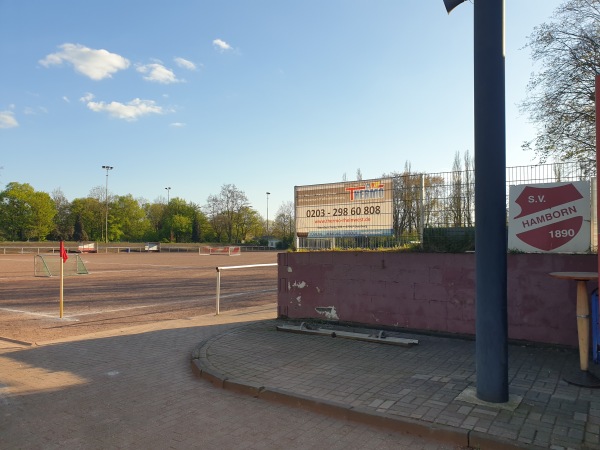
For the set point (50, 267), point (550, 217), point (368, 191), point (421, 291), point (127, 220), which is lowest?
point (50, 267)

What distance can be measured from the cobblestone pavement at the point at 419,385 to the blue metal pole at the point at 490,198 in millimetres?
497

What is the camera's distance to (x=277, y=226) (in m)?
109

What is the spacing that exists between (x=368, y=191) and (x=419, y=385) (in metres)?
4.59

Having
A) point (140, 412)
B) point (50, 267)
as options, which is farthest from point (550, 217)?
point (50, 267)

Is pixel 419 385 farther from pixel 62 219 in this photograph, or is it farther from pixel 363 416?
pixel 62 219

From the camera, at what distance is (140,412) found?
4.66 metres

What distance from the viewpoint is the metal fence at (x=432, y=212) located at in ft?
25.3

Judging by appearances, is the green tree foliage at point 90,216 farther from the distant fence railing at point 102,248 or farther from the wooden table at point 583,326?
the wooden table at point 583,326

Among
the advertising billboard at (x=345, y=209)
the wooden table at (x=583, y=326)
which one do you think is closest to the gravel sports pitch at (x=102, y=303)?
the advertising billboard at (x=345, y=209)

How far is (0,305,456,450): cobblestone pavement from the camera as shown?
12.9ft

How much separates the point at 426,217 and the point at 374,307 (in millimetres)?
1964

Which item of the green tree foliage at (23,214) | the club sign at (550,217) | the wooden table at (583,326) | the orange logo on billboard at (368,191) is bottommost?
the wooden table at (583,326)

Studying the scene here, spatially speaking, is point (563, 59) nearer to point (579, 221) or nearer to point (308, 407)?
point (579, 221)

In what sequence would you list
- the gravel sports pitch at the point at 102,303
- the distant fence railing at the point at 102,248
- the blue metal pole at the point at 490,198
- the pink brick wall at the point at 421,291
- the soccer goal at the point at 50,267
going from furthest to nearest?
the distant fence railing at the point at 102,248 → the soccer goal at the point at 50,267 → the gravel sports pitch at the point at 102,303 → the pink brick wall at the point at 421,291 → the blue metal pole at the point at 490,198
